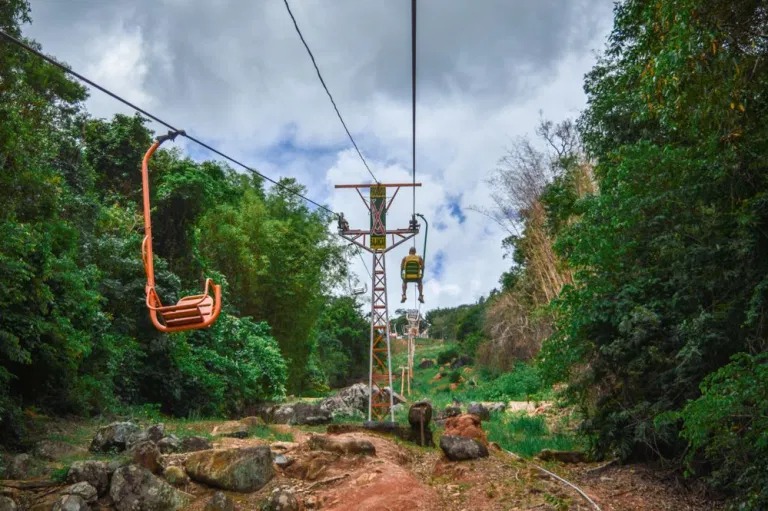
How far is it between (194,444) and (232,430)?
3.06m

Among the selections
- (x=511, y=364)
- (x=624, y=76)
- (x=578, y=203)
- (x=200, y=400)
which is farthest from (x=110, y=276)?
(x=511, y=364)

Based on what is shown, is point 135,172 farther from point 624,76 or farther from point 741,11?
point 741,11

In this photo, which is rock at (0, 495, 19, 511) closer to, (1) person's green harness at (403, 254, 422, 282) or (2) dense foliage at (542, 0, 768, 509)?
(2) dense foliage at (542, 0, 768, 509)

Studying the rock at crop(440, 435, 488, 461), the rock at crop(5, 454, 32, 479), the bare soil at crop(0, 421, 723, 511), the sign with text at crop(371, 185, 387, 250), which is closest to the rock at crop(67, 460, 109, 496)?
the bare soil at crop(0, 421, 723, 511)

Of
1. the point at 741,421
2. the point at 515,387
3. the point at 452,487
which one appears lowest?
the point at 452,487

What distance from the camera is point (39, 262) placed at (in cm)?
1039

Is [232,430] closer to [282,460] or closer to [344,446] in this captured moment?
[282,460]

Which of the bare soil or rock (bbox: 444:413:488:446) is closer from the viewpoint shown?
the bare soil

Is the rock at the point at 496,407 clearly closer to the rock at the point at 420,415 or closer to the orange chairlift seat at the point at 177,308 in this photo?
the rock at the point at 420,415

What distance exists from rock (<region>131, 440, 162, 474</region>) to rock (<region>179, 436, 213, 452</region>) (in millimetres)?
1269

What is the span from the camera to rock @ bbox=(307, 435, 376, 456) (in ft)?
29.9

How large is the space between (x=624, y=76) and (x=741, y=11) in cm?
411

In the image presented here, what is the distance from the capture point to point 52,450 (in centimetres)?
912

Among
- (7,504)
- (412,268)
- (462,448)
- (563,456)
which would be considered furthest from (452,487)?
(412,268)
